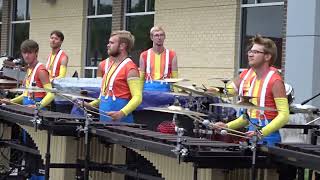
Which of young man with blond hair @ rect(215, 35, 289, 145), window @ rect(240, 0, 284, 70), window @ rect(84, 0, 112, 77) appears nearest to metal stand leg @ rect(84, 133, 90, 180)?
young man with blond hair @ rect(215, 35, 289, 145)

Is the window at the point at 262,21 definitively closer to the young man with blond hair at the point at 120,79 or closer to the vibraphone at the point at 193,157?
the young man with blond hair at the point at 120,79

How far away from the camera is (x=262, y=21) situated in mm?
13312

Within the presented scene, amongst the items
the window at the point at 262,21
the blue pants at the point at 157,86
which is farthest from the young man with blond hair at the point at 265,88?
the window at the point at 262,21

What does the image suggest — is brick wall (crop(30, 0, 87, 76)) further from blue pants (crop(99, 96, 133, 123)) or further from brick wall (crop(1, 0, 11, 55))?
blue pants (crop(99, 96, 133, 123))

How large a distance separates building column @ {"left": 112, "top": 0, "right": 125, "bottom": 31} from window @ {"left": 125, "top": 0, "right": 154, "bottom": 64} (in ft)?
0.42

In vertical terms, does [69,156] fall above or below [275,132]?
below

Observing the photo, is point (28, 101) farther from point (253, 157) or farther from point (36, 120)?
point (253, 157)

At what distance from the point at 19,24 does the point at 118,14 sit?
5780 mm

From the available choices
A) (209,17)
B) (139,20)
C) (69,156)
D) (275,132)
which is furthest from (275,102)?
(139,20)

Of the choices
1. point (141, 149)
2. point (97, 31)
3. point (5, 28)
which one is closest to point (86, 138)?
point (141, 149)

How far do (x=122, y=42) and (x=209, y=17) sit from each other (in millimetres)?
6959

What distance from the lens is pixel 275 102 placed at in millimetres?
5898

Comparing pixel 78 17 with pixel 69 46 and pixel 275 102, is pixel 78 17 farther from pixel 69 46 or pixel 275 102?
pixel 275 102

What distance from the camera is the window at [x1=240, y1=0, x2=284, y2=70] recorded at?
12.9 m
